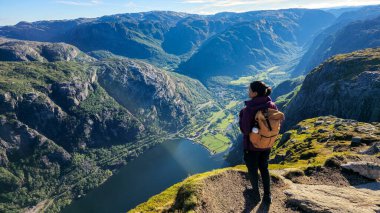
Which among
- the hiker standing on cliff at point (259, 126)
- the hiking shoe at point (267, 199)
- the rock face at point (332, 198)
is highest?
the hiker standing on cliff at point (259, 126)

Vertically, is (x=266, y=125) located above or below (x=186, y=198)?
above

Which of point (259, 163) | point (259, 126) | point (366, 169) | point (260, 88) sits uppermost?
point (260, 88)

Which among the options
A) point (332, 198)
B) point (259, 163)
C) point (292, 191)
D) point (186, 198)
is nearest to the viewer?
point (259, 163)

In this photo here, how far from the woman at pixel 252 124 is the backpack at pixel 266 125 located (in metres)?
0.40

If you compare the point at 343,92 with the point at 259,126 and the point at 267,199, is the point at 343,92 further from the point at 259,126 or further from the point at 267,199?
the point at 259,126

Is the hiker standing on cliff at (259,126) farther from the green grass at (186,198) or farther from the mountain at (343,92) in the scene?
the mountain at (343,92)

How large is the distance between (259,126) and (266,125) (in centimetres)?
→ 41

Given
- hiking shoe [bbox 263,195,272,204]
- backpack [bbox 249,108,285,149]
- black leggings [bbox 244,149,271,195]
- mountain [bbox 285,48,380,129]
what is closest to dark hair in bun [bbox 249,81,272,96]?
backpack [bbox 249,108,285,149]

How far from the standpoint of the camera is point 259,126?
64.1 feet

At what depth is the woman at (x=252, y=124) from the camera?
1989 cm

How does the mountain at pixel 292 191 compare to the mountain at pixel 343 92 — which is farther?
the mountain at pixel 343 92

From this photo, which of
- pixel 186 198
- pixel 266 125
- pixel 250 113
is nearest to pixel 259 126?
pixel 266 125

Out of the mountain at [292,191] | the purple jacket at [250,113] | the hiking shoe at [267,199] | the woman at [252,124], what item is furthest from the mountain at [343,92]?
the purple jacket at [250,113]

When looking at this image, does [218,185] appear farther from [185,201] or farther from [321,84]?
[321,84]
